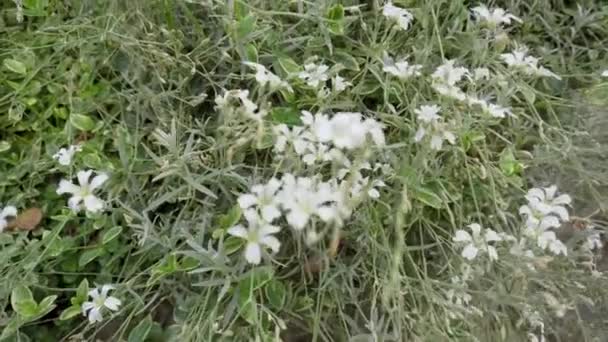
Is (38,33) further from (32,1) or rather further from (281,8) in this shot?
(281,8)

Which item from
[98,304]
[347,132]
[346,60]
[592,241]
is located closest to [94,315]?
[98,304]

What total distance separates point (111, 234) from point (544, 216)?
49 centimetres

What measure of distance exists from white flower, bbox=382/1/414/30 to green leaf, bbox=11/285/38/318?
0.53 m

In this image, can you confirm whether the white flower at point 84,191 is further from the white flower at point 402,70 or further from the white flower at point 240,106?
the white flower at point 402,70

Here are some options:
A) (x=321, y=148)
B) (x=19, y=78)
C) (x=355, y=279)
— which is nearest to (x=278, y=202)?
(x=321, y=148)

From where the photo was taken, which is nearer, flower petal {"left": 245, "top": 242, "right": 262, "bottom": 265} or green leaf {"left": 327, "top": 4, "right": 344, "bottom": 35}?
flower petal {"left": 245, "top": 242, "right": 262, "bottom": 265}

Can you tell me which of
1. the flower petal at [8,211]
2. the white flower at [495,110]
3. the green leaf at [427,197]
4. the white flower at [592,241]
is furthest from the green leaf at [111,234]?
the white flower at [592,241]

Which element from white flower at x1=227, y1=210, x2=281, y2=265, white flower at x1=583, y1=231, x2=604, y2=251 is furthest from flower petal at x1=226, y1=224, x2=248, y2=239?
white flower at x1=583, y1=231, x2=604, y2=251

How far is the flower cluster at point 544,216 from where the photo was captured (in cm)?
94

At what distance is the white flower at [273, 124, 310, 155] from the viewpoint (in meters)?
0.87

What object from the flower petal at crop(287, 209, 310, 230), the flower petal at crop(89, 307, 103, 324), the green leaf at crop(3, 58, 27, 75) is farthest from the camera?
the green leaf at crop(3, 58, 27, 75)

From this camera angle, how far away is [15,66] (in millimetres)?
1090

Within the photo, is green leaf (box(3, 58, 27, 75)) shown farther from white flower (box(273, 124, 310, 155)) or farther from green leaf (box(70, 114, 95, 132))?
white flower (box(273, 124, 310, 155))

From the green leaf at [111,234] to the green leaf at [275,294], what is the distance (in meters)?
0.18
